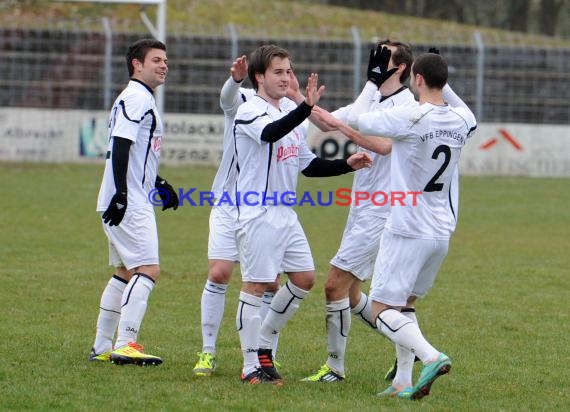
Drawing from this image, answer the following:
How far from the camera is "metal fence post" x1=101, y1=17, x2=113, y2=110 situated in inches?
1199

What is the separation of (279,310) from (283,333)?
174 cm

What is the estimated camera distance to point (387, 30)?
41.7m

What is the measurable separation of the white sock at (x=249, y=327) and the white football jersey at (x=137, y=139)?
1.16m

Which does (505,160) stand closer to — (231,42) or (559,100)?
(559,100)

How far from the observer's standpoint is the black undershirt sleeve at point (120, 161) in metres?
7.60

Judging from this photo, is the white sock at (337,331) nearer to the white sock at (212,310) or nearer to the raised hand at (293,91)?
the white sock at (212,310)

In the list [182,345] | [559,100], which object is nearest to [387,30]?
[559,100]

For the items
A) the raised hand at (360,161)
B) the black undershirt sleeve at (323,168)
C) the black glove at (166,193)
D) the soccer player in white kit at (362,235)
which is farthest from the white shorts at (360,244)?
the black glove at (166,193)

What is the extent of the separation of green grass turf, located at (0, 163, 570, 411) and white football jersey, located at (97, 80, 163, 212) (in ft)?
3.96

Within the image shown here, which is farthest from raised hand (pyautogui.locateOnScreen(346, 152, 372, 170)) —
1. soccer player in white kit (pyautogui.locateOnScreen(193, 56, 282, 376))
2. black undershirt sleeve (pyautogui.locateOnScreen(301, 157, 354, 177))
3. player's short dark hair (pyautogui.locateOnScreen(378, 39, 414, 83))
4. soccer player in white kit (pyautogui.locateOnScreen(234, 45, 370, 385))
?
soccer player in white kit (pyautogui.locateOnScreen(193, 56, 282, 376))

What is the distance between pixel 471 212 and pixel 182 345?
1298 centimetres

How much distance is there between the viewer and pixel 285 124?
6.91 meters

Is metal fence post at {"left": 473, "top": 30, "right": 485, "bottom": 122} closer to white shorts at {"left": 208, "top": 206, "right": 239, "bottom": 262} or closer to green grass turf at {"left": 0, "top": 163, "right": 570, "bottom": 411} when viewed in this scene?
green grass turf at {"left": 0, "top": 163, "right": 570, "bottom": 411}

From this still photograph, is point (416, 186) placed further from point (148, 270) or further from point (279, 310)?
point (148, 270)
